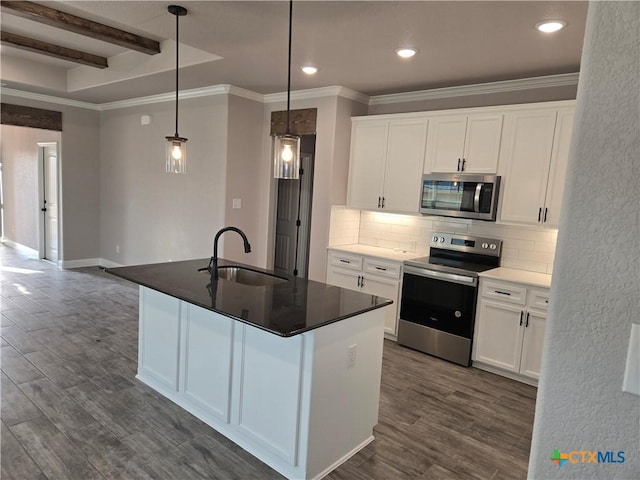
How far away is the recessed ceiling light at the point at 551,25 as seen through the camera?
266cm

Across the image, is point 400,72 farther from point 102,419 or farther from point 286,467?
point 102,419

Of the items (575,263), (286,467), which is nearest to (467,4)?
(575,263)

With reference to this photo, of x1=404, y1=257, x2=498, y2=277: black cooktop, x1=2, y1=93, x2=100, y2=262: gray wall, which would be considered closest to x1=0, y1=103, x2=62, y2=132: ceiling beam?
x1=2, y1=93, x2=100, y2=262: gray wall

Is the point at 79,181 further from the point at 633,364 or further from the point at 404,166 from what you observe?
the point at 633,364

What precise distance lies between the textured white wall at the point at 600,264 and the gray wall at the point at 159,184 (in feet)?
15.4

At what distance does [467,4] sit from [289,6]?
1.08 m

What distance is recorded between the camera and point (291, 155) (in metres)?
2.50

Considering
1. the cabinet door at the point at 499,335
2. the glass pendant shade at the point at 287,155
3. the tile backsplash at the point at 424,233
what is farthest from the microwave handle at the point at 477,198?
the glass pendant shade at the point at 287,155

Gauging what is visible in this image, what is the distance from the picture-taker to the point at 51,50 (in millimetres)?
4656

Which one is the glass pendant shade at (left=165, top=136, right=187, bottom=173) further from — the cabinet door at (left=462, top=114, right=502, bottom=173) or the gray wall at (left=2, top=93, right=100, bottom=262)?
the gray wall at (left=2, top=93, right=100, bottom=262)

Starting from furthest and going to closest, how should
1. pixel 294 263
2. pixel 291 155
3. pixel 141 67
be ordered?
pixel 294 263 → pixel 141 67 → pixel 291 155

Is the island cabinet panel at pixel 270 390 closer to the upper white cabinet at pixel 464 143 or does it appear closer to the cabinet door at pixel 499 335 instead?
the cabinet door at pixel 499 335

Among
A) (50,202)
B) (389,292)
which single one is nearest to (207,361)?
(389,292)

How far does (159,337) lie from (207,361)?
1.94 feet
